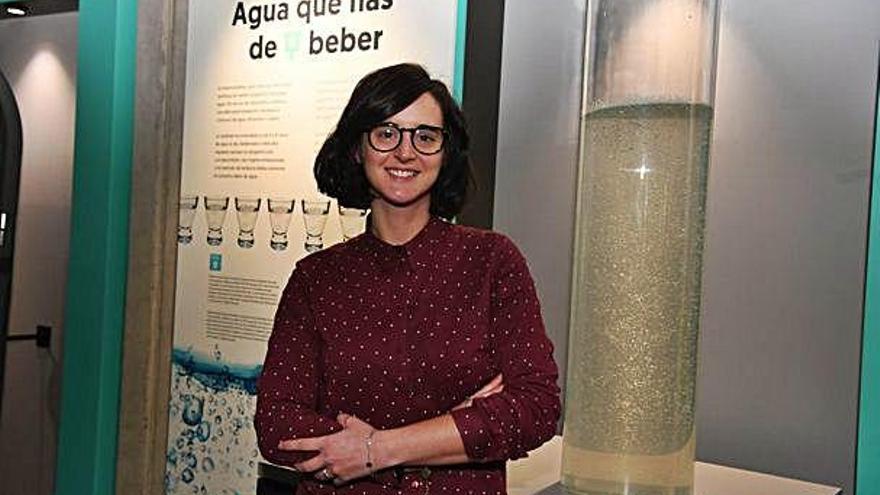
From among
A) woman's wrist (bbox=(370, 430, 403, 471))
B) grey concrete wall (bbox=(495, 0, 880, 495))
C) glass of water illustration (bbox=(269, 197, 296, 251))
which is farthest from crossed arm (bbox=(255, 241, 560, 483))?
glass of water illustration (bbox=(269, 197, 296, 251))

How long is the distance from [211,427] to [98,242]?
57cm

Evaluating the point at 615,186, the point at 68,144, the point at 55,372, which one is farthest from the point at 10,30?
the point at 615,186

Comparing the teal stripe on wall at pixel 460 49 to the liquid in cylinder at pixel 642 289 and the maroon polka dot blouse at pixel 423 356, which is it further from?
the liquid in cylinder at pixel 642 289

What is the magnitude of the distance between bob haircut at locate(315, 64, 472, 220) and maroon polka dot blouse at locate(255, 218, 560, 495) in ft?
0.23

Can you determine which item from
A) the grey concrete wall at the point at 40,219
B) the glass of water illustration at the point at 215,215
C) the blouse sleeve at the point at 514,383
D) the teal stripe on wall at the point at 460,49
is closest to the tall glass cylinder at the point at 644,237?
the blouse sleeve at the point at 514,383

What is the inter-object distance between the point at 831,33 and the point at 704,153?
827mm

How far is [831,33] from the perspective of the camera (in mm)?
1700

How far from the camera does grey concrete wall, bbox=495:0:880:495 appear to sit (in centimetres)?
167

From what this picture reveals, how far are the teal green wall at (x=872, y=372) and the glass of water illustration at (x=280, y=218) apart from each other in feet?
3.82

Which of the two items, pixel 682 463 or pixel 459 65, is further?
pixel 459 65

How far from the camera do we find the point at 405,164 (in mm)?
1236

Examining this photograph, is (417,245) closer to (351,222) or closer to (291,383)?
(291,383)

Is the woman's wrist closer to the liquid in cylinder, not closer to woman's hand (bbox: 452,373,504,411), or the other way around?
woman's hand (bbox: 452,373,504,411)

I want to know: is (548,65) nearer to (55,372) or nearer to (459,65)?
(459,65)
